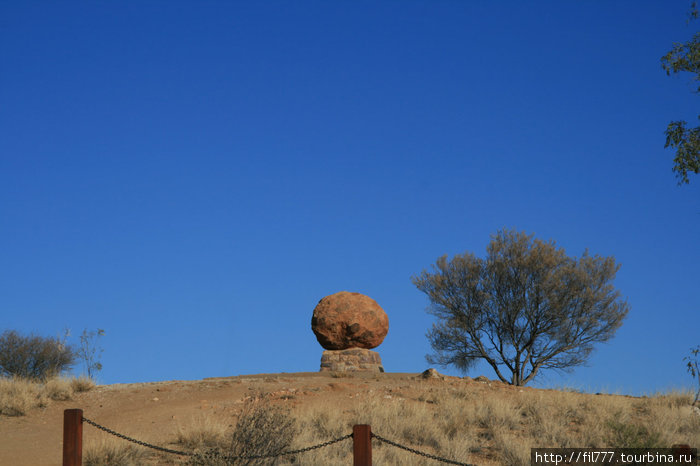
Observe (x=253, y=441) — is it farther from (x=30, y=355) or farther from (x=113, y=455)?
(x=30, y=355)

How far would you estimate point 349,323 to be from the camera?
2681 centimetres

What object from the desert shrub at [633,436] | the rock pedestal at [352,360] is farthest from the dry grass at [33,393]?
the desert shrub at [633,436]

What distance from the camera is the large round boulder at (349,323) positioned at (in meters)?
26.9

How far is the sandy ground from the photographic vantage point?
1400 cm

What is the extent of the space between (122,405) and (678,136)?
628 inches

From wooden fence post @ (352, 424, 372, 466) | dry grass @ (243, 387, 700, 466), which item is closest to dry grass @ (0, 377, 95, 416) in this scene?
dry grass @ (243, 387, 700, 466)

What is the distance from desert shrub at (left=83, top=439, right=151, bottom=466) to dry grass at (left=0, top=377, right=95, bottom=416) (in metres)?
6.54

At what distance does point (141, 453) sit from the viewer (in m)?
12.4

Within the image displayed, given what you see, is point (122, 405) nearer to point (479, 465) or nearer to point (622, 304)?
point (479, 465)

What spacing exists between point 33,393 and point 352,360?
12061 millimetres

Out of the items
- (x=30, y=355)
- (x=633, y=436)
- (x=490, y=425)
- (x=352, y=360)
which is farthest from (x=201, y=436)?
(x=30, y=355)

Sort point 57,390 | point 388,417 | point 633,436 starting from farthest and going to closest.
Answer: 1. point 57,390
2. point 388,417
3. point 633,436

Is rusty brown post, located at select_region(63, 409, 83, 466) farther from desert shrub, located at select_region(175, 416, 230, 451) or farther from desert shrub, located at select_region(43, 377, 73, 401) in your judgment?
desert shrub, located at select_region(43, 377, 73, 401)

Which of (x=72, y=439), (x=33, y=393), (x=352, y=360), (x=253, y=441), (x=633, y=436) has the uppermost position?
→ (x=352, y=360)
